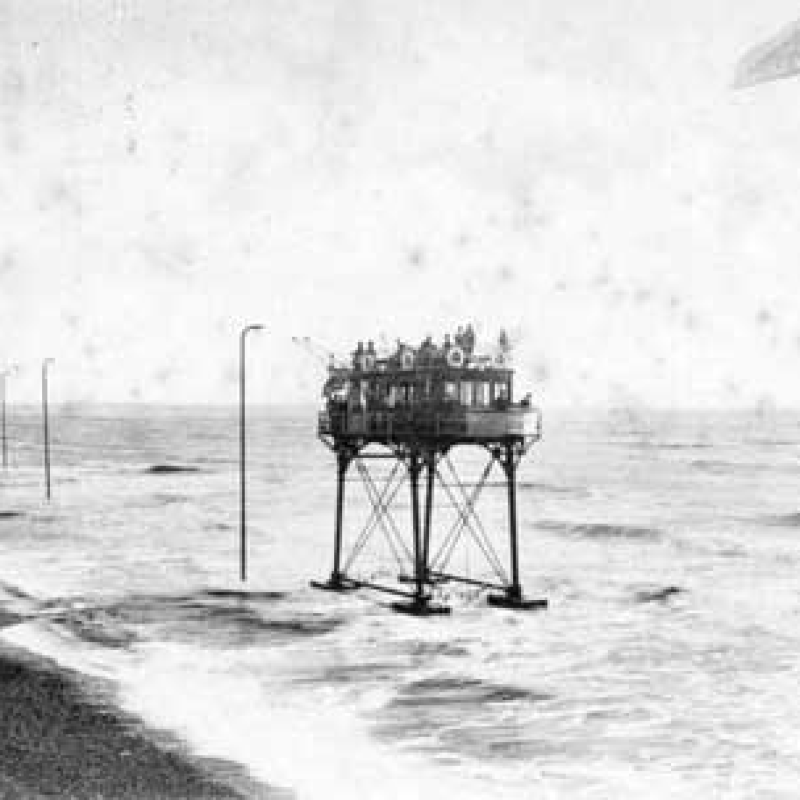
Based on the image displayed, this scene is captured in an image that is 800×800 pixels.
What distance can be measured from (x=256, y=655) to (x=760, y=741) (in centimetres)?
1363

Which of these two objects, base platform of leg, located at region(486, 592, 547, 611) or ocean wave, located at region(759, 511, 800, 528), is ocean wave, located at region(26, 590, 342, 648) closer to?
base platform of leg, located at region(486, 592, 547, 611)

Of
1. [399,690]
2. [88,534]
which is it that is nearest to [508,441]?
[399,690]

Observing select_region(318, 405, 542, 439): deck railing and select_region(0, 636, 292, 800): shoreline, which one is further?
select_region(318, 405, 542, 439): deck railing

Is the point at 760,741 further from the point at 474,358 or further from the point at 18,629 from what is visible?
the point at 18,629

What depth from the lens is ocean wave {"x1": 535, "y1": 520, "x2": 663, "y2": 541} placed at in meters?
69.2

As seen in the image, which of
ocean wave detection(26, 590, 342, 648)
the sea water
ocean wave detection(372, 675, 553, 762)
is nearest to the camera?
the sea water

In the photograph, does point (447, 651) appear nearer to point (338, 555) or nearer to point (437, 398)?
point (437, 398)

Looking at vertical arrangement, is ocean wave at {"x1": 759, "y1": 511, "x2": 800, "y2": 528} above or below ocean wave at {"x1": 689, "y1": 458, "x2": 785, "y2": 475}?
above

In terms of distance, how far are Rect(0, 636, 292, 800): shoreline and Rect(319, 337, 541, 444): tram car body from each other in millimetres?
12726

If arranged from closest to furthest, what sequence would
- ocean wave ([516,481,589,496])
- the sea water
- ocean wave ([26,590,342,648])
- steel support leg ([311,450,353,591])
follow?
the sea water < ocean wave ([26,590,342,648]) < steel support leg ([311,450,353,591]) < ocean wave ([516,481,589,496])

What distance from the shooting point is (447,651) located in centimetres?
3444

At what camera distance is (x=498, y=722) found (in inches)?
1085

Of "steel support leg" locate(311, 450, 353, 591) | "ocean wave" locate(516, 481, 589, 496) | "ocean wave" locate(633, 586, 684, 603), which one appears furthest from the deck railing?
"ocean wave" locate(516, 481, 589, 496)

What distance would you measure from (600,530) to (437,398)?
Result: 37934mm
